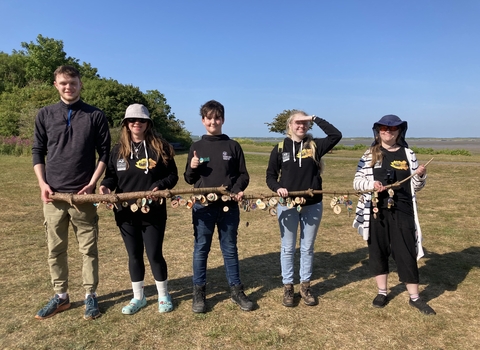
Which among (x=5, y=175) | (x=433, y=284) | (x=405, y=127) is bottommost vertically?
(x=433, y=284)

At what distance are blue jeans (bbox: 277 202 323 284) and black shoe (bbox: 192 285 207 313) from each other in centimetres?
92

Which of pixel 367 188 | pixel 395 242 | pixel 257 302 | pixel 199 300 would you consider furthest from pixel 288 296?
pixel 367 188

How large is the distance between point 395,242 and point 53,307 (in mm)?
3621

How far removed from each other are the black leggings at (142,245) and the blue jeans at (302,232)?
1.31m

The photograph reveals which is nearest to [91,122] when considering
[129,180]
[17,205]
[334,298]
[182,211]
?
[129,180]

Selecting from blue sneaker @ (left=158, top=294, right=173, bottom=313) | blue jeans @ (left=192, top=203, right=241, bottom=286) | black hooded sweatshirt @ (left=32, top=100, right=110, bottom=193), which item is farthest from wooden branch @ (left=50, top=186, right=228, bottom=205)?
blue sneaker @ (left=158, top=294, right=173, bottom=313)

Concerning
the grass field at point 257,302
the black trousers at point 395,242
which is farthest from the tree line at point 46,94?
the black trousers at point 395,242

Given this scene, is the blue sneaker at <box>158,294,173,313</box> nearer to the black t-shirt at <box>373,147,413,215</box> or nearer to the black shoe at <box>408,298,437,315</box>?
the black t-shirt at <box>373,147,413,215</box>

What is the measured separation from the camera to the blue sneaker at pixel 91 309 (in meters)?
3.40

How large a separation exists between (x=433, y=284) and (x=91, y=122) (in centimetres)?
441

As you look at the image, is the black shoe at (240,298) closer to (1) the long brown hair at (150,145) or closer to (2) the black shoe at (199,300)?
(2) the black shoe at (199,300)

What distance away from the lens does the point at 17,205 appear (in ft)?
28.3

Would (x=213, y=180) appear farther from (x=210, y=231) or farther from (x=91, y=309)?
(x=91, y=309)

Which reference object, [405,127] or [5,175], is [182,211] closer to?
[405,127]
